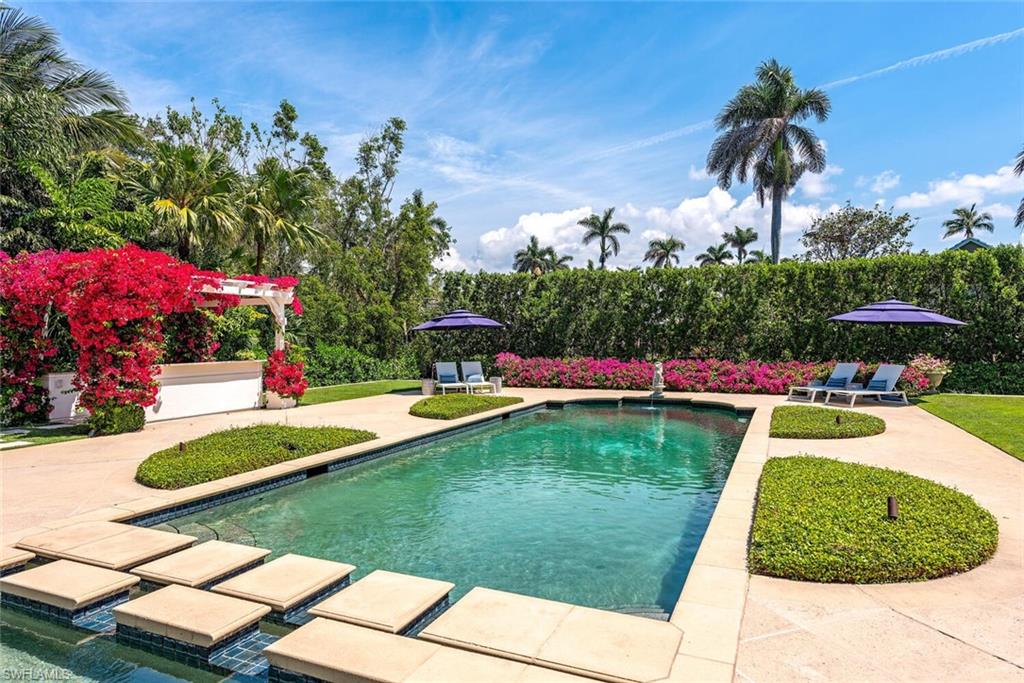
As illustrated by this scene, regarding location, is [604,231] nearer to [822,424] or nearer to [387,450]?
[822,424]

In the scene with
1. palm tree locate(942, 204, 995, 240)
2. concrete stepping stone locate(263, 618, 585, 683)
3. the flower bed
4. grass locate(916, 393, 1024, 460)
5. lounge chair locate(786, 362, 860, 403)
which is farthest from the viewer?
palm tree locate(942, 204, 995, 240)

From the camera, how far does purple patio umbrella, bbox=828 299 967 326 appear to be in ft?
43.2

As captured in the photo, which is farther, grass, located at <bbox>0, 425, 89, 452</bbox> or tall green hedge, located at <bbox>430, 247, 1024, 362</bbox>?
tall green hedge, located at <bbox>430, 247, 1024, 362</bbox>

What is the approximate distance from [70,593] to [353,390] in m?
13.9

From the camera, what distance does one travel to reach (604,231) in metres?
47.2

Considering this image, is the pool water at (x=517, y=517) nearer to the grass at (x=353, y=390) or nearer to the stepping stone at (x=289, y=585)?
the stepping stone at (x=289, y=585)

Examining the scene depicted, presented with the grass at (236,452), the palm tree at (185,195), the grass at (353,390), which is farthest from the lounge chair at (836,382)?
the palm tree at (185,195)

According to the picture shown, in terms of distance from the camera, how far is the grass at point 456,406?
11867mm

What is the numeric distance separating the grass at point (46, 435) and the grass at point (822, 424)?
11.7m

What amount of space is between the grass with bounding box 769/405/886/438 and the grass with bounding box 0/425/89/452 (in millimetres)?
11746

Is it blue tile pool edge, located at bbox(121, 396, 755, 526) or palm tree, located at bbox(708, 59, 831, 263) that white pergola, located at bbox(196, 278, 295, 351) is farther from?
palm tree, located at bbox(708, 59, 831, 263)

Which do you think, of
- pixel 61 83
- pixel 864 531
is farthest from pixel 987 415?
pixel 61 83

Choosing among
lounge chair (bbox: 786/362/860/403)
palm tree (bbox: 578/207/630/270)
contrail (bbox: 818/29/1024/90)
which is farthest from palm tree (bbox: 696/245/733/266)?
lounge chair (bbox: 786/362/860/403)

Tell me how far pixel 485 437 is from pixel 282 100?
2329cm
